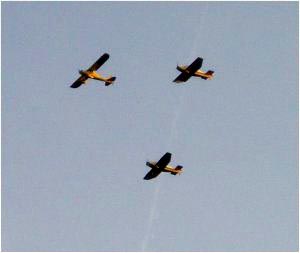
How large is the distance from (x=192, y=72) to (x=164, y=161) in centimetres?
935

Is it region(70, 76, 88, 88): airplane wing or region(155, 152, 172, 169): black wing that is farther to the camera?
region(70, 76, 88, 88): airplane wing

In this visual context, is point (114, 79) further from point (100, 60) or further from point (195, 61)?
point (195, 61)

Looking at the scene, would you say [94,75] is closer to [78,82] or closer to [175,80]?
[78,82]

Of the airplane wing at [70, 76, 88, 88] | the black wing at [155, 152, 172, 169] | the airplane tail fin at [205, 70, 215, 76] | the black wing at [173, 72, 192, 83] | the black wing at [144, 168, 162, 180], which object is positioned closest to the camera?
the black wing at [155, 152, 172, 169]

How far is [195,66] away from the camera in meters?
91.2

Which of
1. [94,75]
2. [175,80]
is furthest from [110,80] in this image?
[175,80]

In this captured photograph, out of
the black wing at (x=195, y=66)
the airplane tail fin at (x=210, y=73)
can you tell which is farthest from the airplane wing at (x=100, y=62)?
the airplane tail fin at (x=210, y=73)

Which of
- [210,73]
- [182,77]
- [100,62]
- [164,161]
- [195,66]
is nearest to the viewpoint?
[164,161]

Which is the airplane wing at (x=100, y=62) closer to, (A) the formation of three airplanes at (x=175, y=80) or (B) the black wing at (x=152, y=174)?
(A) the formation of three airplanes at (x=175, y=80)

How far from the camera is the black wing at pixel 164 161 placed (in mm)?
88938

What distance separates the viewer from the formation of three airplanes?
89938 millimetres

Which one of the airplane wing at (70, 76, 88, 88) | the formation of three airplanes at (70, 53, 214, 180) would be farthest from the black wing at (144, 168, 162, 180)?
the airplane wing at (70, 76, 88, 88)

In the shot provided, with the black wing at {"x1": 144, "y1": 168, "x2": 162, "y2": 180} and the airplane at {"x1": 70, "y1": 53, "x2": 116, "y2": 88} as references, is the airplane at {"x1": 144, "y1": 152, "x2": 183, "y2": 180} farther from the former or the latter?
the airplane at {"x1": 70, "y1": 53, "x2": 116, "y2": 88}

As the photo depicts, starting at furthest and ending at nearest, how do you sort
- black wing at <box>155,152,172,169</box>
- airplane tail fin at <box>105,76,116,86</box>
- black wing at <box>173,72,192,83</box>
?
airplane tail fin at <box>105,76,116,86</box>
black wing at <box>173,72,192,83</box>
black wing at <box>155,152,172,169</box>
